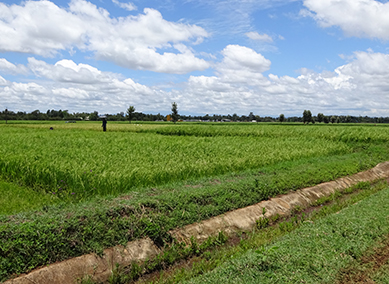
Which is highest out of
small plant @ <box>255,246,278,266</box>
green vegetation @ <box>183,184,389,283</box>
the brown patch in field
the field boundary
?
small plant @ <box>255,246,278,266</box>

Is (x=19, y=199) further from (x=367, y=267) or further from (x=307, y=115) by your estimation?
(x=307, y=115)

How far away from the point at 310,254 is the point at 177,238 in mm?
2570

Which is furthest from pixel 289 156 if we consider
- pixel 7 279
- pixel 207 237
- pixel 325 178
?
pixel 7 279

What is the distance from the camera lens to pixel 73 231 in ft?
17.4

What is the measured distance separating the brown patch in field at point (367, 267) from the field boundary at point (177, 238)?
8.96 feet

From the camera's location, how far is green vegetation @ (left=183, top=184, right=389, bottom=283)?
4.42 meters

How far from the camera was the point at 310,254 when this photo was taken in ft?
16.5

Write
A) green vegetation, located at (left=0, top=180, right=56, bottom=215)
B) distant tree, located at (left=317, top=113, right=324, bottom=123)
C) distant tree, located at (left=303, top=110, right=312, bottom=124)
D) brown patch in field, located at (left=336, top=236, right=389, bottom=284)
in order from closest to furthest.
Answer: brown patch in field, located at (left=336, top=236, right=389, bottom=284), green vegetation, located at (left=0, top=180, right=56, bottom=215), distant tree, located at (left=303, top=110, right=312, bottom=124), distant tree, located at (left=317, top=113, right=324, bottom=123)

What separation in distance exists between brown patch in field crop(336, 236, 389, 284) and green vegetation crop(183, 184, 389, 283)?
10cm

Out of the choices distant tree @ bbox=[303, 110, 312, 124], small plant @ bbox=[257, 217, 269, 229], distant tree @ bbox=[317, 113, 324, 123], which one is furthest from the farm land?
distant tree @ bbox=[317, 113, 324, 123]

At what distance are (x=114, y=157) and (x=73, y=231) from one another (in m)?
6.40

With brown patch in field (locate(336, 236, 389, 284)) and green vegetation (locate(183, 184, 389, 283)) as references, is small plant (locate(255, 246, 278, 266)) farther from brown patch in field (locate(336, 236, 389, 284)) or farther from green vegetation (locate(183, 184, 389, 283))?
brown patch in field (locate(336, 236, 389, 284))

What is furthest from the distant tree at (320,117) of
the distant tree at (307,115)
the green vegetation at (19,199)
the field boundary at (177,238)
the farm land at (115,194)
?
the green vegetation at (19,199)

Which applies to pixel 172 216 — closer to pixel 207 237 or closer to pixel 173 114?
pixel 207 237
